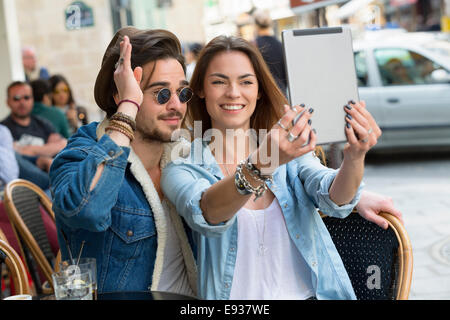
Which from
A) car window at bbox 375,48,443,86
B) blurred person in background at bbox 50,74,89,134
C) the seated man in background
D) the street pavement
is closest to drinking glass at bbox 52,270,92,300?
the street pavement

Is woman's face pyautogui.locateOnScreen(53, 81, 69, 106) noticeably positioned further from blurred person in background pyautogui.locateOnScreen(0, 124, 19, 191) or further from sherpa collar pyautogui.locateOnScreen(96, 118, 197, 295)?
sherpa collar pyautogui.locateOnScreen(96, 118, 197, 295)

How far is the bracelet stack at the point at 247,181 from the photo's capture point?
1428 mm

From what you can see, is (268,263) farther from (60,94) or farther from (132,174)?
(60,94)

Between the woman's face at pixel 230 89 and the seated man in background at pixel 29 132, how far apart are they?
3.45 meters

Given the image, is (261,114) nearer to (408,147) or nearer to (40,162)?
(40,162)

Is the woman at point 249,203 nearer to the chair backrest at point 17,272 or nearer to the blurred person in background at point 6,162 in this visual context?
the chair backrest at point 17,272

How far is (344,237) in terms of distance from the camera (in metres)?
1.94

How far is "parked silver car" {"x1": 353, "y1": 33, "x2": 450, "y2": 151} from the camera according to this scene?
285 inches

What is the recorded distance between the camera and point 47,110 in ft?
19.8

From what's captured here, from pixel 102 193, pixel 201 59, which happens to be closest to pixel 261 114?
pixel 201 59

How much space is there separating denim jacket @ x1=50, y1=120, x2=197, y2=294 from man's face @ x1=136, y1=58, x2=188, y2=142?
113mm

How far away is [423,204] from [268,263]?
4.10 m

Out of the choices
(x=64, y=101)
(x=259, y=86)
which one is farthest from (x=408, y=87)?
(x=259, y=86)
